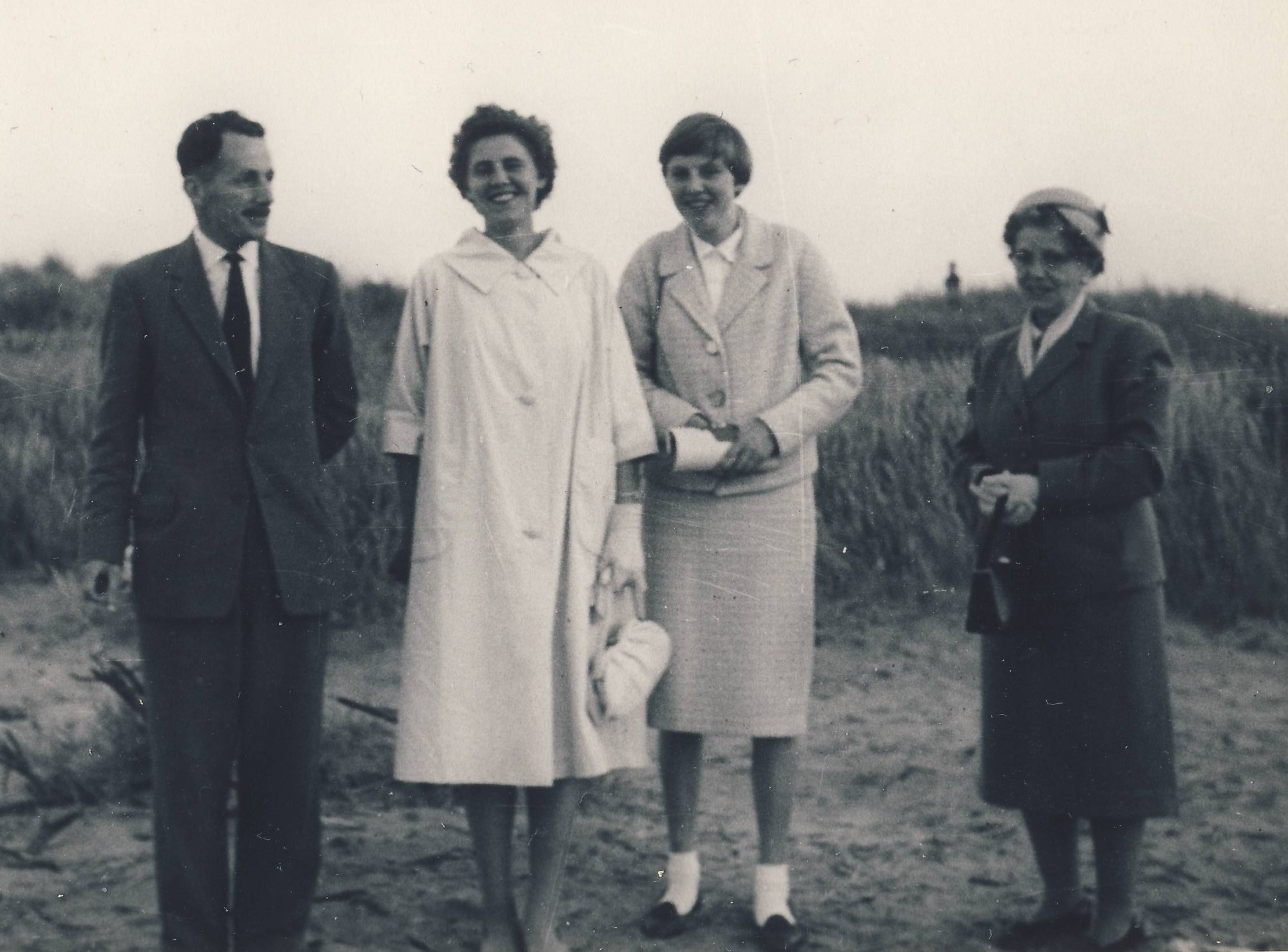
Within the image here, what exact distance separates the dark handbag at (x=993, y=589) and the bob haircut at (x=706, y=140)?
1.07 metres

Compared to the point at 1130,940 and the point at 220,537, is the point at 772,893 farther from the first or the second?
the point at 220,537

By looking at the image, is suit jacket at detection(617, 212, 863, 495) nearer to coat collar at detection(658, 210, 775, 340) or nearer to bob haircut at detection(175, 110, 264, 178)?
coat collar at detection(658, 210, 775, 340)

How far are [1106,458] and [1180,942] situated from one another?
1.23 m

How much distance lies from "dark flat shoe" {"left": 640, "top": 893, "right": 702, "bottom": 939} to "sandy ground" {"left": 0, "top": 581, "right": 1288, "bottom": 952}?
0.15 feet

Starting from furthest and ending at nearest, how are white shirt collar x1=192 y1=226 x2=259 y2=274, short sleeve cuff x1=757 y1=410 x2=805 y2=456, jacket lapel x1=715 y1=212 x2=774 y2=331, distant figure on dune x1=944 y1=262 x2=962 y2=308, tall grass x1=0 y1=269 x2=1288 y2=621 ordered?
tall grass x1=0 y1=269 x2=1288 y2=621
distant figure on dune x1=944 y1=262 x2=962 y2=308
jacket lapel x1=715 y1=212 x2=774 y2=331
short sleeve cuff x1=757 y1=410 x2=805 y2=456
white shirt collar x1=192 y1=226 x2=259 y2=274

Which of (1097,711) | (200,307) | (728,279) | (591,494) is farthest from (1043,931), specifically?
(200,307)

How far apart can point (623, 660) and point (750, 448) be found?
61 centimetres

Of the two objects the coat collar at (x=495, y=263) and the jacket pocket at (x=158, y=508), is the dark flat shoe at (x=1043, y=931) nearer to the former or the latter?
the coat collar at (x=495, y=263)

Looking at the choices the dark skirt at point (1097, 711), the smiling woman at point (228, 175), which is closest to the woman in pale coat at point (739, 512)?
the dark skirt at point (1097, 711)

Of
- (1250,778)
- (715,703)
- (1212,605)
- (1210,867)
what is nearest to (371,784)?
(715,703)

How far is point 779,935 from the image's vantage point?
11.4 feet

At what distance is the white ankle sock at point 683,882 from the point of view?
3.63 metres

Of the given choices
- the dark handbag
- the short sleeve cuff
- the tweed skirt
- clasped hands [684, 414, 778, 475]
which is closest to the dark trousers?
the tweed skirt

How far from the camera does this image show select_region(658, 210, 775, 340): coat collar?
11.8 feet
